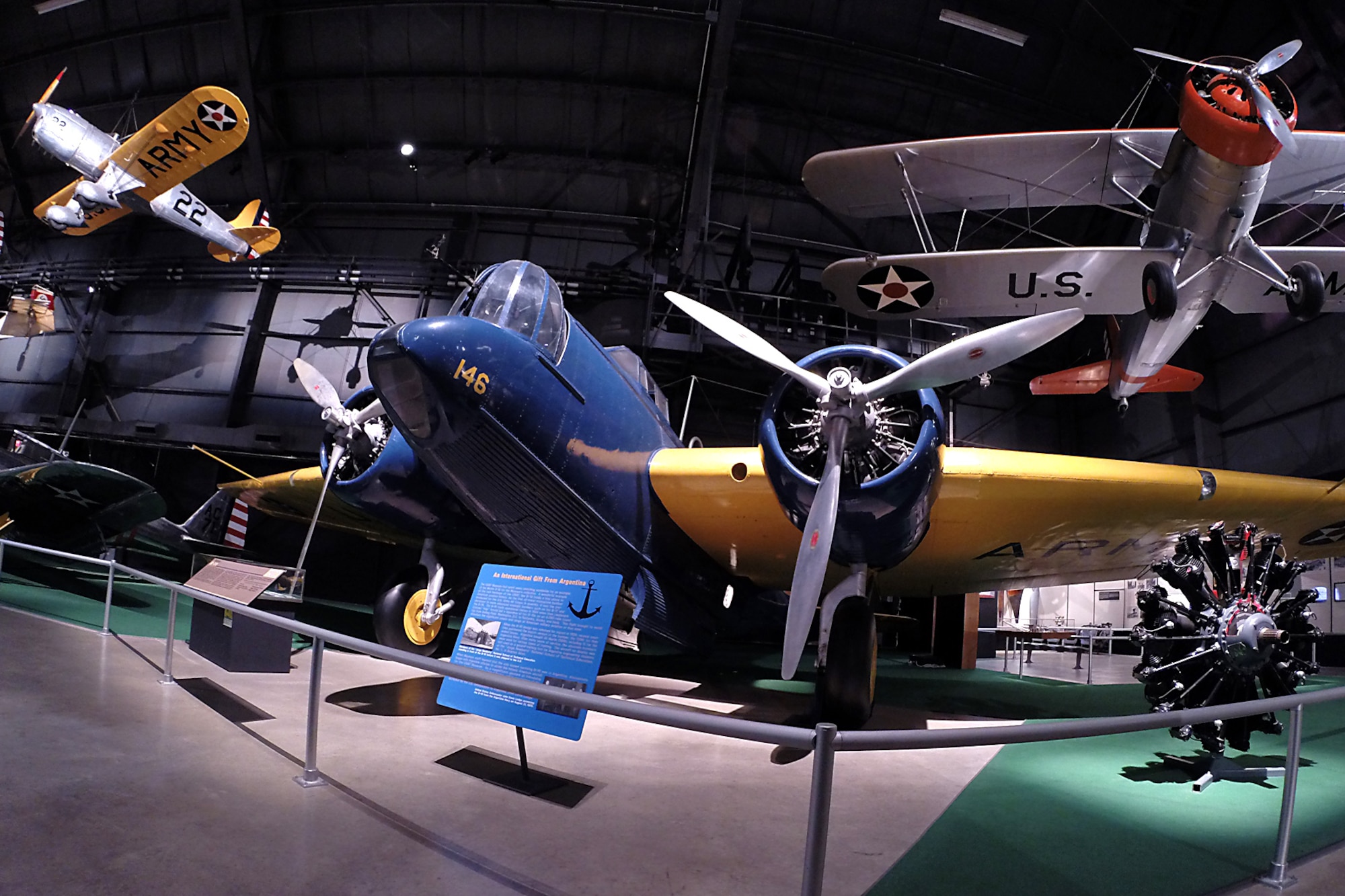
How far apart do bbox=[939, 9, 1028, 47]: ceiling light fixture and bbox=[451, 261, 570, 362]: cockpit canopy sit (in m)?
10.2

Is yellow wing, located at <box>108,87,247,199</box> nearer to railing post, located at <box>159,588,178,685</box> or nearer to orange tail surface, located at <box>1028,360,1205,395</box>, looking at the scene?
railing post, located at <box>159,588,178,685</box>

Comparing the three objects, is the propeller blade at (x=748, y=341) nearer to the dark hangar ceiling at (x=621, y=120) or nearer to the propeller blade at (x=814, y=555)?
the propeller blade at (x=814, y=555)

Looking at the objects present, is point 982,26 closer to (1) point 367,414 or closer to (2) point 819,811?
(1) point 367,414

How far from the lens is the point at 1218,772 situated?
11.7ft

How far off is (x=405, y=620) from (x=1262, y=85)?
9.15m

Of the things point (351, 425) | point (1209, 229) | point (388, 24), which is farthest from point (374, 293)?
point (1209, 229)

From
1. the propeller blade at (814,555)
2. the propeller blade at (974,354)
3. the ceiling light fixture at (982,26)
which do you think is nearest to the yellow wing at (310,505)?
the propeller blade at (814,555)

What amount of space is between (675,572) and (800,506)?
210 centimetres

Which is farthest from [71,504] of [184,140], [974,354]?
[974,354]

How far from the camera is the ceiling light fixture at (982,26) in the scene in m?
11.6

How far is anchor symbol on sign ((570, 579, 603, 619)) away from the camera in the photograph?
2.67 meters

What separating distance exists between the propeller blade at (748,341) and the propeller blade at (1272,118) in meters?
4.22

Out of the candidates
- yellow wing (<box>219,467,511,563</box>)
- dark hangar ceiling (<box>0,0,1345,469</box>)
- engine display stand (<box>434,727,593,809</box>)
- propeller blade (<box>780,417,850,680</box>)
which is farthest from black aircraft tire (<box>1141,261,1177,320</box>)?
yellow wing (<box>219,467,511,563</box>)

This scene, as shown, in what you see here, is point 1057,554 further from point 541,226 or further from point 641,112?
point 541,226
